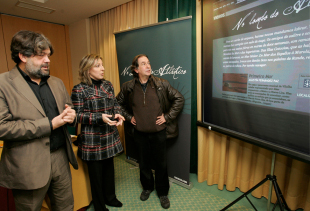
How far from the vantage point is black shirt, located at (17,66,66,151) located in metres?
1.30

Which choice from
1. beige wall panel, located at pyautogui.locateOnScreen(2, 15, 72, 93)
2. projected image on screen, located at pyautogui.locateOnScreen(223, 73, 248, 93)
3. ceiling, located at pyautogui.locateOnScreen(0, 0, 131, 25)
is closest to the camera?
projected image on screen, located at pyautogui.locateOnScreen(223, 73, 248, 93)

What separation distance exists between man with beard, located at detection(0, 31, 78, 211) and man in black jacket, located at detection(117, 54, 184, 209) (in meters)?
0.84

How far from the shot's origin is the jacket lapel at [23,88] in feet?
3.94

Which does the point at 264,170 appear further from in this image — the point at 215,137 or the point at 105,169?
the point at 105,169

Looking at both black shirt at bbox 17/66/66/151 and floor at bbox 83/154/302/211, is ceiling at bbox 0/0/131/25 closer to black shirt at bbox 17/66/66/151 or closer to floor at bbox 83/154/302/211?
black shirt at bbox 17/66/66/151

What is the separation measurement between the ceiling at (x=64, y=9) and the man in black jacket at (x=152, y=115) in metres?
1.79

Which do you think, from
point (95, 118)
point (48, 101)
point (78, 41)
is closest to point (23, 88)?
point (48, 101)

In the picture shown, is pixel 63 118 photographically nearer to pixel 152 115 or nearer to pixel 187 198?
pixel 152 115

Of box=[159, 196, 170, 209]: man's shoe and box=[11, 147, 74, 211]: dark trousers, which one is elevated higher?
box=[11, 147, 74, 211]: dark trousers

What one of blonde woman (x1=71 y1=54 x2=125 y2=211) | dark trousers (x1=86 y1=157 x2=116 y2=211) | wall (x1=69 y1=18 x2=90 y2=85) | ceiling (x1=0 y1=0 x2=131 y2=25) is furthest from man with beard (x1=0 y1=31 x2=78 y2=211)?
wall (x1=69 y1=18 x2=90 y2=85)

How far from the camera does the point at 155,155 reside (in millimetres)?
2066

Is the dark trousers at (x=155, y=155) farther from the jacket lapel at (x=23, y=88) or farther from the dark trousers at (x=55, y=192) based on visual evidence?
the jacket lapel at (x=23, y=88)

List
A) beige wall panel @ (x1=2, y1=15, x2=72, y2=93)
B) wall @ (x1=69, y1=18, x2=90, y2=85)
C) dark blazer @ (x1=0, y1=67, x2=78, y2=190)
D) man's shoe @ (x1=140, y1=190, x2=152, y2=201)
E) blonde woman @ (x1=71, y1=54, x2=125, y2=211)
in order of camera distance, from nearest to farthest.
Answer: dark blazer @ (x1=0, y1=67, x2=78, y2=190), blonde woman @ (x1=71, y1=54, x2=125, y2=211), man's shoe @ (x1=140, y1=190, x2=152, y2=201), beige wall panel @ (x1=2, y1=15, x2=72, y2=93), wall @ (x1=69, y1=18, x2=90, y2=85)

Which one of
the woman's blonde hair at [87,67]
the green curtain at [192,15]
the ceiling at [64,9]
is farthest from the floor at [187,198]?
the ceiling at [64,9]
